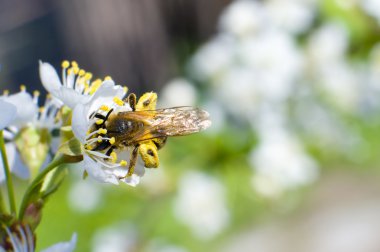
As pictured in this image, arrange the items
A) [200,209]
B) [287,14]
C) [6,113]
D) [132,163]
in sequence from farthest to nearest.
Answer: [287,14]
[200,209]
[132,163]
[6,113]

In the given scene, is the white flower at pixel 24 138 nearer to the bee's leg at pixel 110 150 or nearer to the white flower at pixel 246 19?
the bee's leg at pixel 110 150

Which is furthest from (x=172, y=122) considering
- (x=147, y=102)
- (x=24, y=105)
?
(x=24, y=105)

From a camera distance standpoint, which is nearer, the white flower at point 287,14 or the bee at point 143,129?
the bee at point 143,129

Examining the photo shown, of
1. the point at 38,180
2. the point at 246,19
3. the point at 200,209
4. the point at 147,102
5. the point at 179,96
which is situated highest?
the point at 246,19

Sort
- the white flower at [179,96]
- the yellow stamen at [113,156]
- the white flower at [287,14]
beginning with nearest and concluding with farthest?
1. the yellow stamen at [113,156]
2. the white flower at [179,96]
3. the white flower at [287,14]

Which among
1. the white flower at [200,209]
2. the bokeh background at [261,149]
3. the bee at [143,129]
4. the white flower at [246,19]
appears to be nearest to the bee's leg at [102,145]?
the bee at [143,129]

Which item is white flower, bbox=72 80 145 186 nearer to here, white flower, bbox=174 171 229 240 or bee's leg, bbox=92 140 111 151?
bee's leg, bbox=92 140 111 151

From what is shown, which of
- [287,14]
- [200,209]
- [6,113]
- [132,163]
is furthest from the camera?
[287,14]

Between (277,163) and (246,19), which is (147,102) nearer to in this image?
(277,163)
